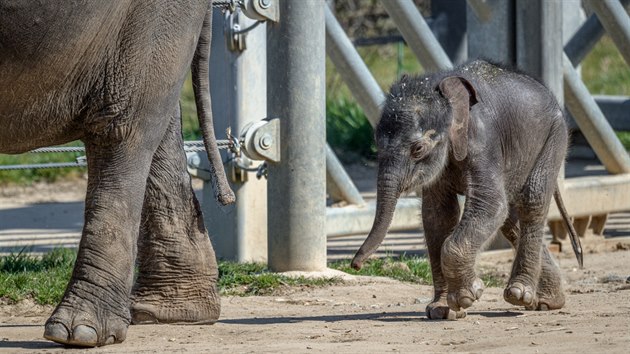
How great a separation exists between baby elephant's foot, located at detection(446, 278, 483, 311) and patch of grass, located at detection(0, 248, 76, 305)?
70.6 inches

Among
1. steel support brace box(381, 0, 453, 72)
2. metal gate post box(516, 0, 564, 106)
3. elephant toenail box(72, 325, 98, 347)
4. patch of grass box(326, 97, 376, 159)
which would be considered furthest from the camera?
patch of grass box(326, 97, 376, 159)

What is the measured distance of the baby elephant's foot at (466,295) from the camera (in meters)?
5.61

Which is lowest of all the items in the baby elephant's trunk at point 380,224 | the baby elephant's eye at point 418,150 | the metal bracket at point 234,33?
the baby elephant's trunk at point 380,224

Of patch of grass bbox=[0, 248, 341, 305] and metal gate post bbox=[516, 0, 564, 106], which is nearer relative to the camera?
patch of grass bbox=[0, 248, 341, 305]

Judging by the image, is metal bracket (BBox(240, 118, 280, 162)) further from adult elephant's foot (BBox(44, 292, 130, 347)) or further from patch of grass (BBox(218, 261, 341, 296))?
adult elephant's foot (BBox(44, 292, 130, 347))

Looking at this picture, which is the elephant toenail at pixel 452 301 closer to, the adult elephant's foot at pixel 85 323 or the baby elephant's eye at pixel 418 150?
the baby elephant's eye at pixel 418 150

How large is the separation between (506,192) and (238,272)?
1.60m

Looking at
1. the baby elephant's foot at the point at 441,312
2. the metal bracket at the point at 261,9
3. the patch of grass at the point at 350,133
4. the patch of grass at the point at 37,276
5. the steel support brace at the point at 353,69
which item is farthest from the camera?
the patch of grass at the point at 350,133

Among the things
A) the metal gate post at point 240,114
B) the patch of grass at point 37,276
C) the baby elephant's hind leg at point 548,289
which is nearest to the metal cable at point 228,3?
the metal gate post at point 240,114

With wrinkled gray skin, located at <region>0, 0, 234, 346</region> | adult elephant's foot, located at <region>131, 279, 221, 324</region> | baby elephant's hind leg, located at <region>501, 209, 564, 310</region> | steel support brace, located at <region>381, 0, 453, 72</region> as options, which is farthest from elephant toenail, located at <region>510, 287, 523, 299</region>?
steel support brace, located at <region>381, 0, 453, 72</region>

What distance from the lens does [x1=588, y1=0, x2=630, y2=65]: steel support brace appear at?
8891mm

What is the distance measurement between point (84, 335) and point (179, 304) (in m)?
0.83

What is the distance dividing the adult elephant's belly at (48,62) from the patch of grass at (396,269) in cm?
258

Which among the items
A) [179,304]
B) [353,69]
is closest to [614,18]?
[353,69]
